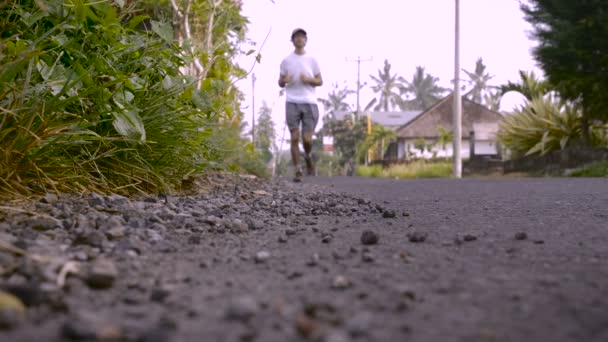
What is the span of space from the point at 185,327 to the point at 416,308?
422mm

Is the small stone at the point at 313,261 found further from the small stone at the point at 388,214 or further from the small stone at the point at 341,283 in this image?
the small stone at the point at 388,214

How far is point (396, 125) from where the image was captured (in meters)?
45.7

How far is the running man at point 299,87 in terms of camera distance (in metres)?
6.67

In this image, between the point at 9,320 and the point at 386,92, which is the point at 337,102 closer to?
the point at 386,92

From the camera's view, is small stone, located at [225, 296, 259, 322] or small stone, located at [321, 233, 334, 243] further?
small stone, located at [321, 233, 334, 243]

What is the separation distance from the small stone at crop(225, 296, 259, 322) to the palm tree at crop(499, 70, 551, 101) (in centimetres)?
1406

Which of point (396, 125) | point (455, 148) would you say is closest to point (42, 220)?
point (455, 148)

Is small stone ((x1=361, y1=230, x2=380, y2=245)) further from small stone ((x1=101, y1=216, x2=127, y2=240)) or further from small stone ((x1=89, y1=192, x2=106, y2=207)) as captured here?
small stone ((x1=89, y1=192, x2=106, y2=207))

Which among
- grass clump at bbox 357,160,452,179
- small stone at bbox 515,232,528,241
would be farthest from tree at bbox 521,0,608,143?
small stone at bbox 515,232,528,241

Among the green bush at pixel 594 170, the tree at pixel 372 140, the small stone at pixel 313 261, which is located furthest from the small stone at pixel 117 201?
the tree at pixel 372 140

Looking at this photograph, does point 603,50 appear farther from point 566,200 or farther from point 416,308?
point 416,308

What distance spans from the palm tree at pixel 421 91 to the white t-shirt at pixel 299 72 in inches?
2188

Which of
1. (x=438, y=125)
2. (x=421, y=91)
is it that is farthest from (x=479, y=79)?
(x=438, y=125)

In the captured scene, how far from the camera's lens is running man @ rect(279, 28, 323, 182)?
667 centimetres
